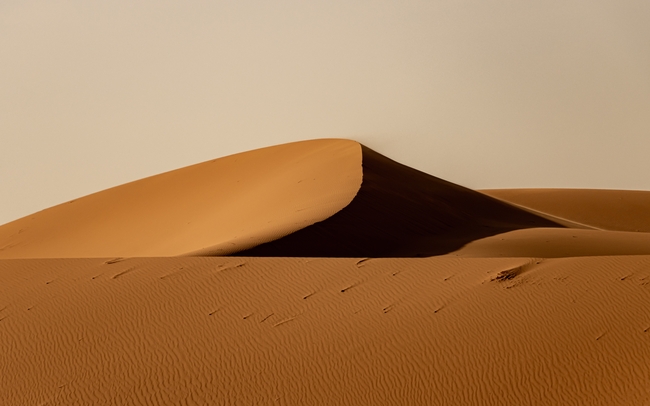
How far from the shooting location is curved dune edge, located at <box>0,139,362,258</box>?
30.4ft

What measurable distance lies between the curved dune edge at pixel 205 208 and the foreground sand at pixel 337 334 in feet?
6.71

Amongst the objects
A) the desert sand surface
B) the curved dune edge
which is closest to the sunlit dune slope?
the curved dune edge

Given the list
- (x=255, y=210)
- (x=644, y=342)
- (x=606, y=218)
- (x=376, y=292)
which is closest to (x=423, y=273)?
(x=376, y=292)

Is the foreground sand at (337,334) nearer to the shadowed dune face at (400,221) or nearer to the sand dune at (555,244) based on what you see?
the shadowed dune face at (400,221)

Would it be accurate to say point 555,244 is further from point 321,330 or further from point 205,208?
point 205,208

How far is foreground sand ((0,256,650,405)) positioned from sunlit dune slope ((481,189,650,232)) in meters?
16.4

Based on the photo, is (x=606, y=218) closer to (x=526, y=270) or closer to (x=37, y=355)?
(x=526, y=270)

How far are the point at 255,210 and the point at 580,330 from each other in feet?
24.0

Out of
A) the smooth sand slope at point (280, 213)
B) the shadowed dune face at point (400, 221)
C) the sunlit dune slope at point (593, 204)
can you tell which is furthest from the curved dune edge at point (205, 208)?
the sunlit dune slope at point (593, 204)

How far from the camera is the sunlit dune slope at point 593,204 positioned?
66.1 ft

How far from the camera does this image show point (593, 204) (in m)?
22.0

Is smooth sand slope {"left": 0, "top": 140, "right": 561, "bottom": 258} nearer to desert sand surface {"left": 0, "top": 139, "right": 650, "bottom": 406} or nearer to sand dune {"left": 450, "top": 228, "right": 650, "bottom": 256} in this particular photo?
sand dune {"left": 450, "top": 228, "right": 650, "bottom": 256}

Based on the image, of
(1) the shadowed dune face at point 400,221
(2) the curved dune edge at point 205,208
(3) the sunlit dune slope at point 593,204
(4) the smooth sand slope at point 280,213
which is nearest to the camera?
(1) the shadowed dune face at point 400,221

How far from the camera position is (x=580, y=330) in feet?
12.4
